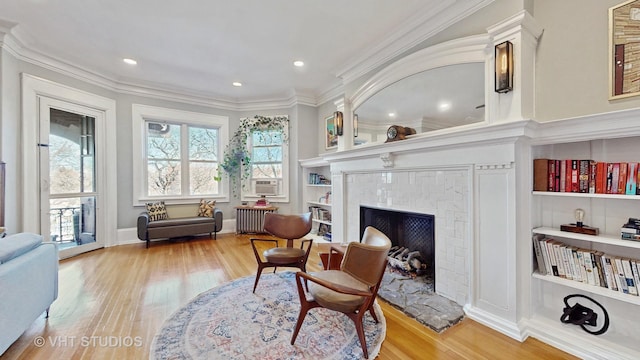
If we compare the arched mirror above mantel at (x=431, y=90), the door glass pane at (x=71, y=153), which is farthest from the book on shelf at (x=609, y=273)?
the door glass pane at (x=71, y=153)

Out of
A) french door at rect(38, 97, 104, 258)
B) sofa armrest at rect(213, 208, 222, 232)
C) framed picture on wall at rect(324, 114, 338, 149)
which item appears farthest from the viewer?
sofa armrest at rect(213, 208, 222, 232)

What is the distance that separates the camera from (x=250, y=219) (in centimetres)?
552

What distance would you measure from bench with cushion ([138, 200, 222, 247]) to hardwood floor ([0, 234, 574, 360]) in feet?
2.21

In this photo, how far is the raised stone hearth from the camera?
2.23 metres

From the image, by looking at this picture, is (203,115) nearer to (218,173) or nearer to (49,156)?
(218,173)

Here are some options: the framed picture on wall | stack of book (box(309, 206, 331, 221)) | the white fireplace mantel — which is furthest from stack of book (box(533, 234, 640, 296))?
the framed picture on wall

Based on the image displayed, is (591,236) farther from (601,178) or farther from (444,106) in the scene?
(444,106)

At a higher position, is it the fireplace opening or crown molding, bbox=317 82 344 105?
crown molding, bbox=317 82 344 105

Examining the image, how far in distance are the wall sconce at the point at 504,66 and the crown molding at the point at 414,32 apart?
1.89ft

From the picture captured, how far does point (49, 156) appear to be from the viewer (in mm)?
3895

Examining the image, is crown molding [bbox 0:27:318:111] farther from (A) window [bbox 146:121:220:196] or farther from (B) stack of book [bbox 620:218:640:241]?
(B) stack of book [bbox 620:218:640:241]

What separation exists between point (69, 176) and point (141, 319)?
11.1ft

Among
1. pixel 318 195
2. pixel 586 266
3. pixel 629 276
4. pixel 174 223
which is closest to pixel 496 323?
pixel 586 266

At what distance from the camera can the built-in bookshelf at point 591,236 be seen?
1742mm
